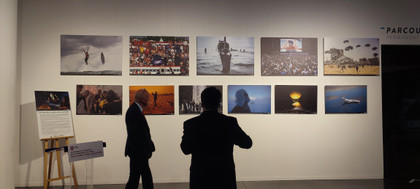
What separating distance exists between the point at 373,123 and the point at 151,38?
474 centimetres

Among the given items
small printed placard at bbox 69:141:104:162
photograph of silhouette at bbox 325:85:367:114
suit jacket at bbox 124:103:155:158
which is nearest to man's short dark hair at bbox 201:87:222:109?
suit jacket at bbox 124:103:155:158

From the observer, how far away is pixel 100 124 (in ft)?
19.0

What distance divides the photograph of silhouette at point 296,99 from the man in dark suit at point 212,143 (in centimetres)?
334

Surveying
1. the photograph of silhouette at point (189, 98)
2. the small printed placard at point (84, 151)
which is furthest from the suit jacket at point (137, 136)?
the photograph of silhouette at point (189, 98)

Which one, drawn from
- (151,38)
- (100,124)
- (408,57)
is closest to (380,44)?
(408,57)

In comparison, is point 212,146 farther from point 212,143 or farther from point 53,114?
point 53,114

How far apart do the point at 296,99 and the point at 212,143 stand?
367 cm

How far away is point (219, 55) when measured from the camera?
5.93 m

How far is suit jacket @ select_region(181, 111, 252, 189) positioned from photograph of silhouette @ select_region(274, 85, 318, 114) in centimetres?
334

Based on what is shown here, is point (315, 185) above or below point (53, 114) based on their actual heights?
below

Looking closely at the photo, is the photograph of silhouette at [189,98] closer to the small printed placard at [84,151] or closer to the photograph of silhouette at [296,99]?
the photograph of silhouette at [296,99]

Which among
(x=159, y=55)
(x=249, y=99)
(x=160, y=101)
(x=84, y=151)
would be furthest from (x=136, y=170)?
(x=249, y=99)

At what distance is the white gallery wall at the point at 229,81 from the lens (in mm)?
5738

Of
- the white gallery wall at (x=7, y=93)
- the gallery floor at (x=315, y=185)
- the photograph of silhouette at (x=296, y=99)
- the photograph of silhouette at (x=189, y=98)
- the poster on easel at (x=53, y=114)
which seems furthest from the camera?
the photograph of silhouette at (x=296, y=99)
